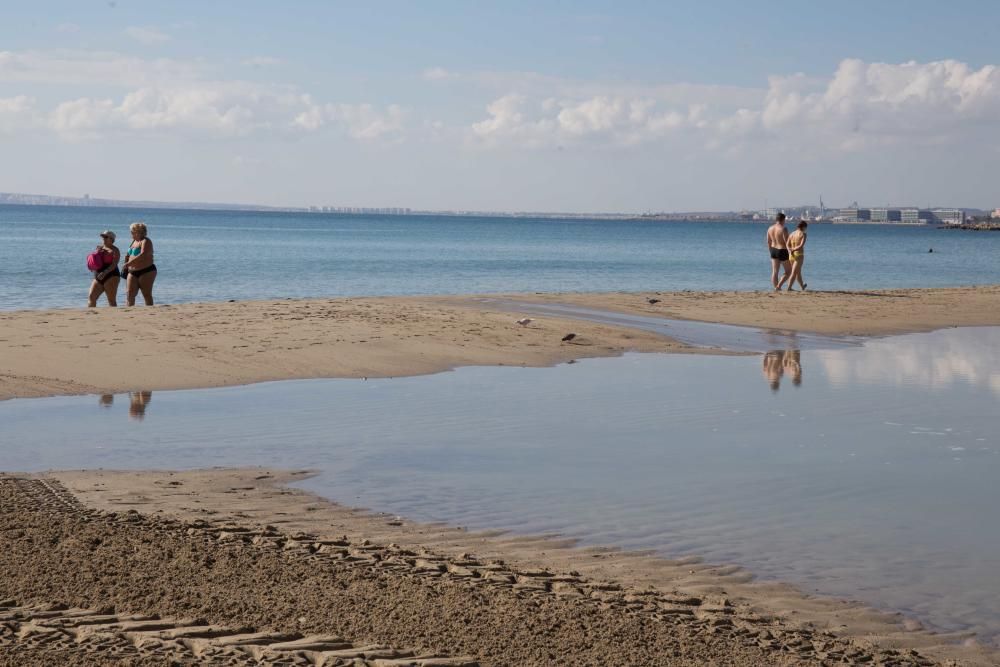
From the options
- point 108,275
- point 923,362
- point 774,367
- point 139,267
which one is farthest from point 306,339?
point 923,362

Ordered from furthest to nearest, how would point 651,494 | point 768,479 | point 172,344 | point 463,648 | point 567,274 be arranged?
point 567,274 < point 172,344 < point 768,479 < point 651,494 < point 463,648

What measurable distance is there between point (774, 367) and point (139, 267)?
9913 mm

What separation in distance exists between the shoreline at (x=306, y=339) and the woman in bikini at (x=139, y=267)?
3.41 ft

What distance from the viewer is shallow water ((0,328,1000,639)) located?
6.76m

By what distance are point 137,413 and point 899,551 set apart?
685cm

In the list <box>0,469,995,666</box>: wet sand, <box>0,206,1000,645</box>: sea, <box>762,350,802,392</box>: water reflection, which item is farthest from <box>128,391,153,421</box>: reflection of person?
<box>762,350,802,392</box>: water reflection

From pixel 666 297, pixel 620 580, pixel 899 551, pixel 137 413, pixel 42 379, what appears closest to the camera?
pixel 620 580

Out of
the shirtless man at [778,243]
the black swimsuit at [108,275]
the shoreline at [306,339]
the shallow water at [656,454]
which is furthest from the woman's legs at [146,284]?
the shirtless man at [778,243]

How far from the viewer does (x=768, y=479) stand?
847 cm

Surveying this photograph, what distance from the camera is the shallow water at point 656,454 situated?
676 cm

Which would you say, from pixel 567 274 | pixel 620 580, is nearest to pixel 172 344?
pixel 620 580

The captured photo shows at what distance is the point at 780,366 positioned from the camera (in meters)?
15.3

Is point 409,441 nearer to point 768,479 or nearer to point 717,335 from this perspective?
point 768,479

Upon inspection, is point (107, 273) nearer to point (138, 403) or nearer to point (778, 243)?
point (138, 403)
